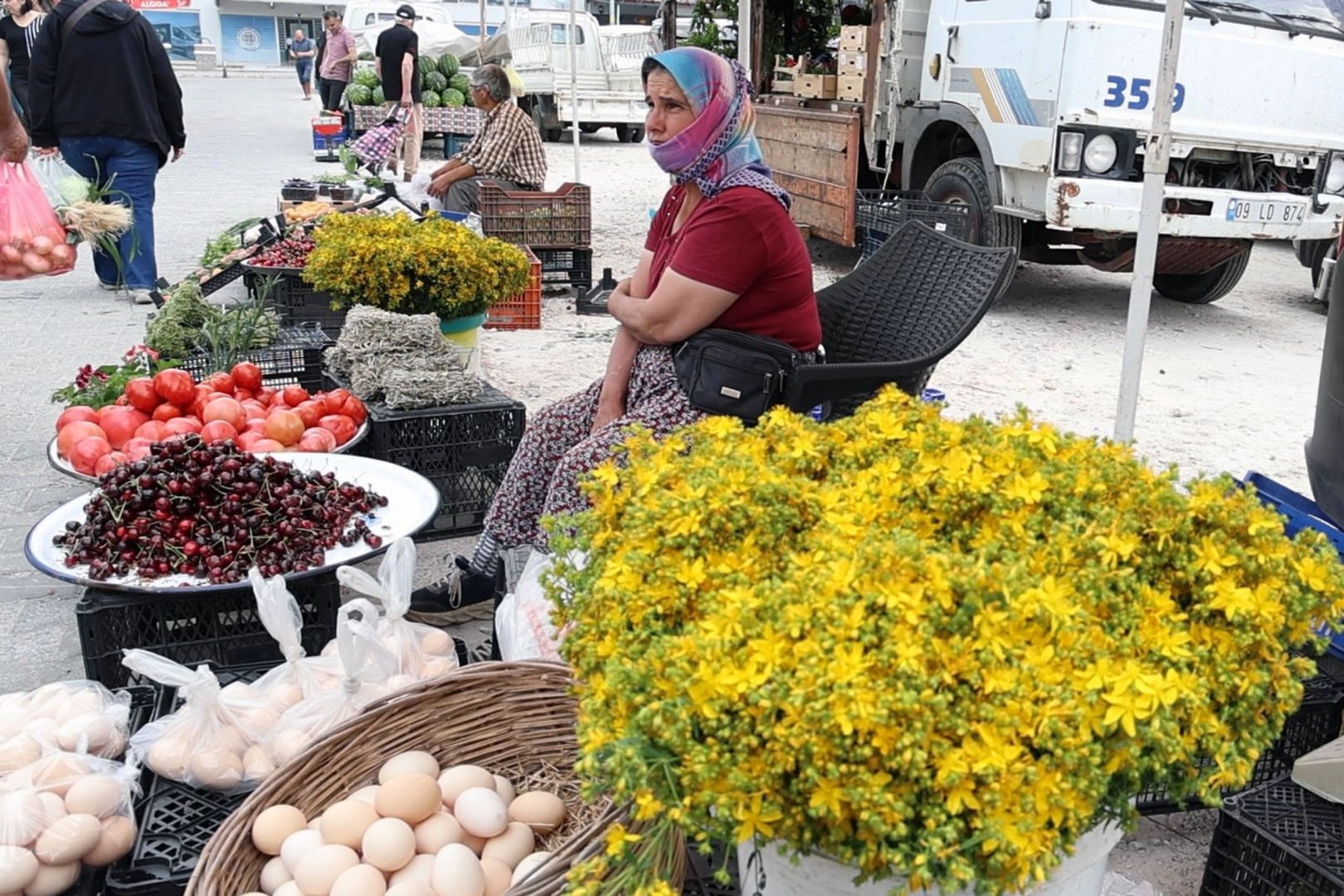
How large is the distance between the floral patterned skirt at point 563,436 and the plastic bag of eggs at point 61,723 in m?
1.11

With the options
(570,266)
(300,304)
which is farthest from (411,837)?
(570,266)

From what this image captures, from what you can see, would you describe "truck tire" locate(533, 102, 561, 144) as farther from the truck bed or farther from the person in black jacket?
the person in black jacket

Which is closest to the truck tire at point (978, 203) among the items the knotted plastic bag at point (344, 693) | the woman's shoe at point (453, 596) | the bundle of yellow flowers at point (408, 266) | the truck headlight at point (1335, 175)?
the truck headlight at point (1335, 175)

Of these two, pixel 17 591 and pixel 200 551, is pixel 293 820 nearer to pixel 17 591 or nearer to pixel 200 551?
pixel 200 551

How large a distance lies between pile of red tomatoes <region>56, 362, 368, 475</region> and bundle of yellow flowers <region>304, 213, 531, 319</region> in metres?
1.09

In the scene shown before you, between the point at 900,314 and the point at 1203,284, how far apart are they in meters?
5.85

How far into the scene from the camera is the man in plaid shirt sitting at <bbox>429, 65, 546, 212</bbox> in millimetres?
7742

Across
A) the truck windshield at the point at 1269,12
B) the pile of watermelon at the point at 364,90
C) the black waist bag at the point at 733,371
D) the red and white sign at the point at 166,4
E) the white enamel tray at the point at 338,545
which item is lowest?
the white enamel tray at the point at 338,545

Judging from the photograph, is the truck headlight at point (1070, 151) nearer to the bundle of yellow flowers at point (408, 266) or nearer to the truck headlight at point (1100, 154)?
the truck headlight at point (1100, 154)

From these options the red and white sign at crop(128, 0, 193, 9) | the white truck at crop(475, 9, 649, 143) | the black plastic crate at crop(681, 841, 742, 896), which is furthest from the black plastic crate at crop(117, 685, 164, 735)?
the red and white sign at crop(128, 0, 193, 9)

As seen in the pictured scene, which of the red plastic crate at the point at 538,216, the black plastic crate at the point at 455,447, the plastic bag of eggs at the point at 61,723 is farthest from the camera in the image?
the red plastic crate at the point at 538,216

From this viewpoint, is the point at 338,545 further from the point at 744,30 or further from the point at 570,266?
the point at 570,266

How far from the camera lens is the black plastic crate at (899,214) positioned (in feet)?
24.8

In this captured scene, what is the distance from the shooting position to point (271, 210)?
11422 mm
